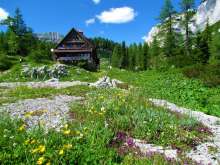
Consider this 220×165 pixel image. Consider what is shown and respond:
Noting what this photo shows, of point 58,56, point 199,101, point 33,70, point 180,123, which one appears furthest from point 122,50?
point 180,123

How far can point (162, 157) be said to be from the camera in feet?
31.5

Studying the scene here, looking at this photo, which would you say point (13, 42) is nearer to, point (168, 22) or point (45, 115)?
point (168, 22)

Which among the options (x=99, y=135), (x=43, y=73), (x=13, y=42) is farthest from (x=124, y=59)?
(x=99, y=135)

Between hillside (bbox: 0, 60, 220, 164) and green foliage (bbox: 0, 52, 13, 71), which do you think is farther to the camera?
green foliage (bbox: 0, 52, 13, 71)

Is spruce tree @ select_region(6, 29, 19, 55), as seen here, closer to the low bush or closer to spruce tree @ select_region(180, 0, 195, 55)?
spruce tree @ select_region(180, 0, 195, 55)

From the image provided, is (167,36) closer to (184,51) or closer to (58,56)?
(184,51)

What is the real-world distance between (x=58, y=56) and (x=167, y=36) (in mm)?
28536

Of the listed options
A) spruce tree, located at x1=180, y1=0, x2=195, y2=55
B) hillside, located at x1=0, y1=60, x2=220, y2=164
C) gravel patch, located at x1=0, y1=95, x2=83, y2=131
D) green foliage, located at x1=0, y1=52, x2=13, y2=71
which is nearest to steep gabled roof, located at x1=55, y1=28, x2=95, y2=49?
spruce tree, located at x1=180, y1=0, x2=195, y2=55

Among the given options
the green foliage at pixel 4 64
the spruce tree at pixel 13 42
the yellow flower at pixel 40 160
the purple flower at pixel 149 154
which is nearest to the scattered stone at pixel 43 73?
the green foliage at pixel 4 64

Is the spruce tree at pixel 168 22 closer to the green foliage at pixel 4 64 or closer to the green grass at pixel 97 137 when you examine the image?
the green foliage at pixel 4 64

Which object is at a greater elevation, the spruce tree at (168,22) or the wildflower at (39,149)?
the spruce tree at (168,22)

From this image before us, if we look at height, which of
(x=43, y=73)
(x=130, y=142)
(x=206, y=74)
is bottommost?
(x=130, y=142)

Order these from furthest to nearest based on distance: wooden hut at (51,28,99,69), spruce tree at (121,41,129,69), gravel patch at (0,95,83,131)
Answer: spruce tree at (121,41,129,69)
wooden hut at (51,28,99,69)
gravel patch at (0,95,83,131)

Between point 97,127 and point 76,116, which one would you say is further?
point 76,116
